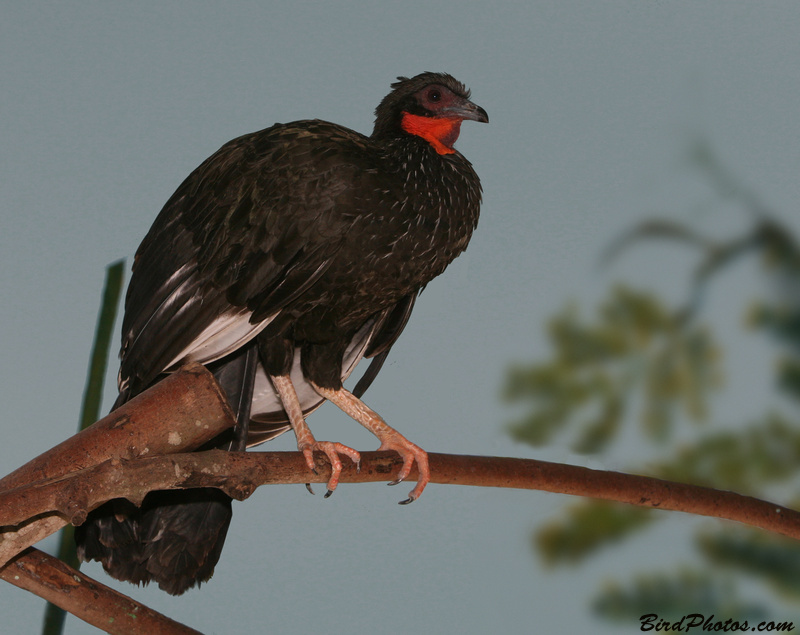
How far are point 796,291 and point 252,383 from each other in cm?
163

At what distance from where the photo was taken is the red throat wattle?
1.52 metres

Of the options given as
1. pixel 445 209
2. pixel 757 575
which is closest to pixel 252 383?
pixel 445 209

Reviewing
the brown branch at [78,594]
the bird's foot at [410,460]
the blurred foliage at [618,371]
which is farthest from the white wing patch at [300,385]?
the blurred foliage at [618,371]

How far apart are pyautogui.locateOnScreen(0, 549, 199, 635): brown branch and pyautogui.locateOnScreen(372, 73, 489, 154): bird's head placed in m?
0.86

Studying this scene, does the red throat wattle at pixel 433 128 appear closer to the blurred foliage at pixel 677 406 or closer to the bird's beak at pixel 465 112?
the bird's beak at pixel 465 112

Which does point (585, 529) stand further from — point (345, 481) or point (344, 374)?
point (345, 481)

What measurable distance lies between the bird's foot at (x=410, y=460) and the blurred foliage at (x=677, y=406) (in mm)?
826

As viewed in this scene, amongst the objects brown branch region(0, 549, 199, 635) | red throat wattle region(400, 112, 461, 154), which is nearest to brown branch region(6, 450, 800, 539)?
brown branch region(0, 549, 199, 635)

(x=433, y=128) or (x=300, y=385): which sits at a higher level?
(x=433, y=128)

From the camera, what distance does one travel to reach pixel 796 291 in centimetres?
240

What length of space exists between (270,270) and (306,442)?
286 millimetres

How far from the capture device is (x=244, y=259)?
1.33 meters

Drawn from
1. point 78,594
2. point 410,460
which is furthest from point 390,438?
point 78,594

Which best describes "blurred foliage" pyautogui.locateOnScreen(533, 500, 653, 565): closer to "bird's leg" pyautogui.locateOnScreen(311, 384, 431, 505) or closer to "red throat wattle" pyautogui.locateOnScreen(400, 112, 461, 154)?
"bird's leg" pyautogui.locateOnScreen(311, 384, 431, 505)
